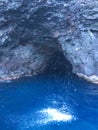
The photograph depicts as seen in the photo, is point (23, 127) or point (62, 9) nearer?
point (23, 127)

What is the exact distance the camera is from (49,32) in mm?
12062

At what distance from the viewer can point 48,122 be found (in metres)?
8.41

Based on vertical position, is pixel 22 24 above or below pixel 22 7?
below

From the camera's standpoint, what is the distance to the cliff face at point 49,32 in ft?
37.4

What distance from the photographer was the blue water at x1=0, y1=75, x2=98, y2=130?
8328mm

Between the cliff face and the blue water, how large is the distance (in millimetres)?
845

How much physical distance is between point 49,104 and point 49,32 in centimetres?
358

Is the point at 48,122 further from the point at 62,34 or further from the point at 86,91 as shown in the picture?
the point at 62,34

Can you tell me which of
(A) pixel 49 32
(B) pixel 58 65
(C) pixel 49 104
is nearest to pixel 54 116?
(C) pixel 49 104

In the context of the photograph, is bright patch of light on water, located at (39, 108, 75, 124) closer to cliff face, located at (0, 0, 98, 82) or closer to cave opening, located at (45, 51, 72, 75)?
cliff face, located at (0, 0, 98, 82)

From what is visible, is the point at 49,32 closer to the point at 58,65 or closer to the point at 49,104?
the point at 58,65

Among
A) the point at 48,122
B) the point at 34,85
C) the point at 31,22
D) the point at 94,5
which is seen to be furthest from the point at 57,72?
the point at 48,122

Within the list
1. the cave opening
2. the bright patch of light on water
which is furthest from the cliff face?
the bright patch of light on water

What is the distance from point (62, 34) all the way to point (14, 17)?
2.09 meters
